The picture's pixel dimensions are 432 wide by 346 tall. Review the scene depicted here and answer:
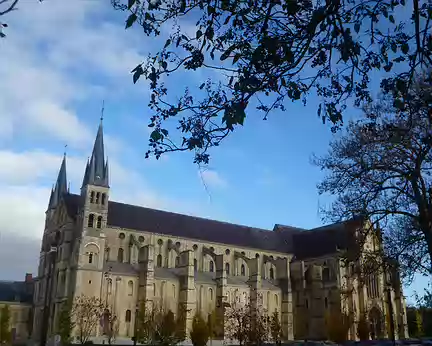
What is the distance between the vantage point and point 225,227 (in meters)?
78.8

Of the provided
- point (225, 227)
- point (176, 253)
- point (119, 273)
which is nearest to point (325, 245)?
point (225, 227)

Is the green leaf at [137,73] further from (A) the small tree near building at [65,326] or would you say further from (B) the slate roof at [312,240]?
(B) the slate roof at [312,240]

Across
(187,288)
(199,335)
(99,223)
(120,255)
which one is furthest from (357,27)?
(120,255)

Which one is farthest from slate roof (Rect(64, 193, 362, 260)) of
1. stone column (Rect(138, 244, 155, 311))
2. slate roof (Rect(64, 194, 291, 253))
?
stone column (Rect(138, 244, 155, 311))

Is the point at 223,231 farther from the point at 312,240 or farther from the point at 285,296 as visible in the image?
the point at 312,240

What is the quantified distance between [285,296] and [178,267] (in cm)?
1769

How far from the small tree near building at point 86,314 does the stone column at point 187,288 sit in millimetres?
10121

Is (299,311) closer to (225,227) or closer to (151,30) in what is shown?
(225,227)

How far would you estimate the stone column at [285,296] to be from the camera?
69.2m

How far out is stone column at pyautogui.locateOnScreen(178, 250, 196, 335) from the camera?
196 feet

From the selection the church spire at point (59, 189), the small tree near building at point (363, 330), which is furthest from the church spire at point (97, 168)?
the small tree near building at point (363, 330)

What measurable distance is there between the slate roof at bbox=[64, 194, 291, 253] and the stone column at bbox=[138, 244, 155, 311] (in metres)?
6.31

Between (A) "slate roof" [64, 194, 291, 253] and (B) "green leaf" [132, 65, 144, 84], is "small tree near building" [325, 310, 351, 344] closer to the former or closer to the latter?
(A) "slate roof" [64, 194, 291, 253]

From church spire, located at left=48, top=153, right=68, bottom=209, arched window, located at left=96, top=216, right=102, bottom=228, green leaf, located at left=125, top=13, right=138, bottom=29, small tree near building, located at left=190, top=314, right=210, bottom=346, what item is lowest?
small tree near building, located at left=190, top=314, right=210, bottom=346
